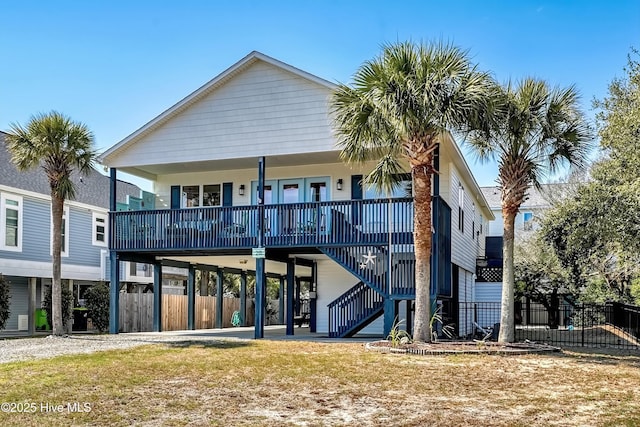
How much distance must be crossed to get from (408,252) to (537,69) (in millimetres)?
5624

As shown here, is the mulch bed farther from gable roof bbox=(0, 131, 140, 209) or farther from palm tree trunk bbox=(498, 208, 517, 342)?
gable roof bbox=(0, 131, 140, 209)

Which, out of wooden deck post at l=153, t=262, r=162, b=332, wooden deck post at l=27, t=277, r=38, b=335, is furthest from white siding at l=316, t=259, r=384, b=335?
wooden deck post at l=27, t=277, r=38, b=335

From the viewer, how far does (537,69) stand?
15.4 m

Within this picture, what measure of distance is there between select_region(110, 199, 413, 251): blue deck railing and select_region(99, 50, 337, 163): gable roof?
2.20m

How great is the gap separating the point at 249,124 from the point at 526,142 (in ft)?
25.1

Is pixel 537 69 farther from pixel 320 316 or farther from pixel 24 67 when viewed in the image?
pixel 24 67

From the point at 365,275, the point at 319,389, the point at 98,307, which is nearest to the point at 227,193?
the point at 365,275

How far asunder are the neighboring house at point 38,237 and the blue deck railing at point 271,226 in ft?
12.4

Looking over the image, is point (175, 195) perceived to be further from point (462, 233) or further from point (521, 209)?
point (521, 209)

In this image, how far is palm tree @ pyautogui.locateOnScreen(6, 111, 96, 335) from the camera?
17.4 m

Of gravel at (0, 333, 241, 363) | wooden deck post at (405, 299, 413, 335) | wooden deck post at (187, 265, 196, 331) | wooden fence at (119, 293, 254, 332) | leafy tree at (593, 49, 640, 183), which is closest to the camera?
gravel at (0, 333, 241, 363)

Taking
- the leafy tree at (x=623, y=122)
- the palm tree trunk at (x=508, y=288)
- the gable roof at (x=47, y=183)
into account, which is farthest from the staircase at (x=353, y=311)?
the gable roof at (x=47, y=183)

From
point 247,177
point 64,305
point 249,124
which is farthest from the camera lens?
point 64,305

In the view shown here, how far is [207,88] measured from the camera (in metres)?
18.9
